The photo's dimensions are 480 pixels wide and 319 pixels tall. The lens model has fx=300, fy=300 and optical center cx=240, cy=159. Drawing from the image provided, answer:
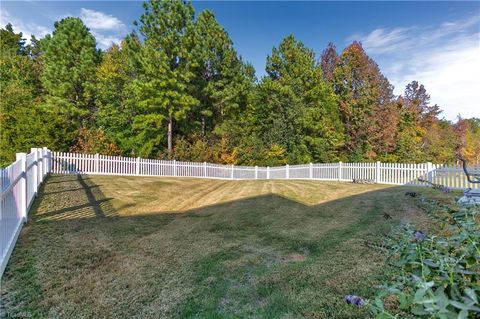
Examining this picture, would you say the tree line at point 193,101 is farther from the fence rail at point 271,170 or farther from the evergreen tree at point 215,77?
the fence rail at point 271,170

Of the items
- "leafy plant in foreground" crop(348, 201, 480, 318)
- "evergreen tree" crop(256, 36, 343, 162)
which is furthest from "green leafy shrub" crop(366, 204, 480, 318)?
"evergreen tree" crop(256, 36, 343, 162)

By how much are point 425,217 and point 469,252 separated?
5411mm

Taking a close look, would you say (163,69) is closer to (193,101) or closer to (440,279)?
(193,101)

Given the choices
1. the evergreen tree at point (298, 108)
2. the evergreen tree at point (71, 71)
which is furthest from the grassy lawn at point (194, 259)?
the evergreen tree at point (298, 108)

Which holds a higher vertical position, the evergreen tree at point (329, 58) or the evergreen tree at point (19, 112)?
the evergreen tree at point (329, 58)

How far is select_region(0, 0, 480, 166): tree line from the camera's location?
769 inches

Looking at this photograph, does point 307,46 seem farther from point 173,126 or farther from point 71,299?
point 71,299

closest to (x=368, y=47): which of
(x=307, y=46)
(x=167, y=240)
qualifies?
(x=307, y=46)

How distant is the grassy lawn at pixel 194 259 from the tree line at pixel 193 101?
40.3 ft

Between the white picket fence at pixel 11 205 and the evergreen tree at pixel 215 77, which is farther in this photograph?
the evergreen tree at pixel 215 77

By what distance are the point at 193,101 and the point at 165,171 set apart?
5982mm

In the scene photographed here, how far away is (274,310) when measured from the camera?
3.03 m

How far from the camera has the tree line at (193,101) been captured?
64.1 ft

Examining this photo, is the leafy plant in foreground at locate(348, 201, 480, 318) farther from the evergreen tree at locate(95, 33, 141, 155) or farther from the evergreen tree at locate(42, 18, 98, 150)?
the evergreen tree at locate(42, 18, 98, 150)
